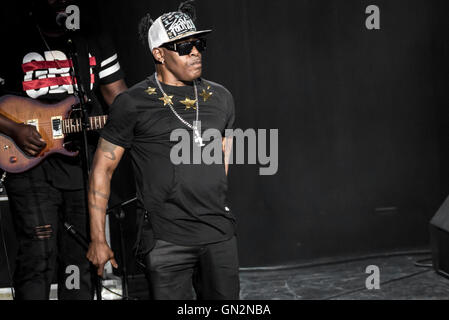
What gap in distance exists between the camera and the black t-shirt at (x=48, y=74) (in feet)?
14.3

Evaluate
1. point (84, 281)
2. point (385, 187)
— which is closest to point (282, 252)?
point (385, 187)

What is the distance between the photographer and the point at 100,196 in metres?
3.48

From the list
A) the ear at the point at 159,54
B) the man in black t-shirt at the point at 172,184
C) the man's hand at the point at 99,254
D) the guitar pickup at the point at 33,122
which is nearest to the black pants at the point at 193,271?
the man in black t-shirt at the point at 172,184

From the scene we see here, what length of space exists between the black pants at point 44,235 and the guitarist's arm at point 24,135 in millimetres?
144

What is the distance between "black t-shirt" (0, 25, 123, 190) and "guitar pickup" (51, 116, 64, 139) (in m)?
0.09

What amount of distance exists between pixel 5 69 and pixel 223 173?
180 cm

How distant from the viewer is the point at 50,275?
4.35m

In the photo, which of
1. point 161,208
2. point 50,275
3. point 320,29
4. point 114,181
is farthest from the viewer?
point 320,29

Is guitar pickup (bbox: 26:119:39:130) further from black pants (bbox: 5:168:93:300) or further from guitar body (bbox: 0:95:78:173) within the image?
black pants (bbox: 5:168:93:300)

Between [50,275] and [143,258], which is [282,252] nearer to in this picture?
[50,275]

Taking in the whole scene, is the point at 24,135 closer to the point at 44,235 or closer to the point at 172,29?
the point at 44,235

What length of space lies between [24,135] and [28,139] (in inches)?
1.7

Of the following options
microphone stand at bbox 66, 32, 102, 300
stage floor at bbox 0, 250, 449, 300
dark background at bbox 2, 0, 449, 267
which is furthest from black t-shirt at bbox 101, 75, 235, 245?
dark background at bbox 2, 0, 449, 267
